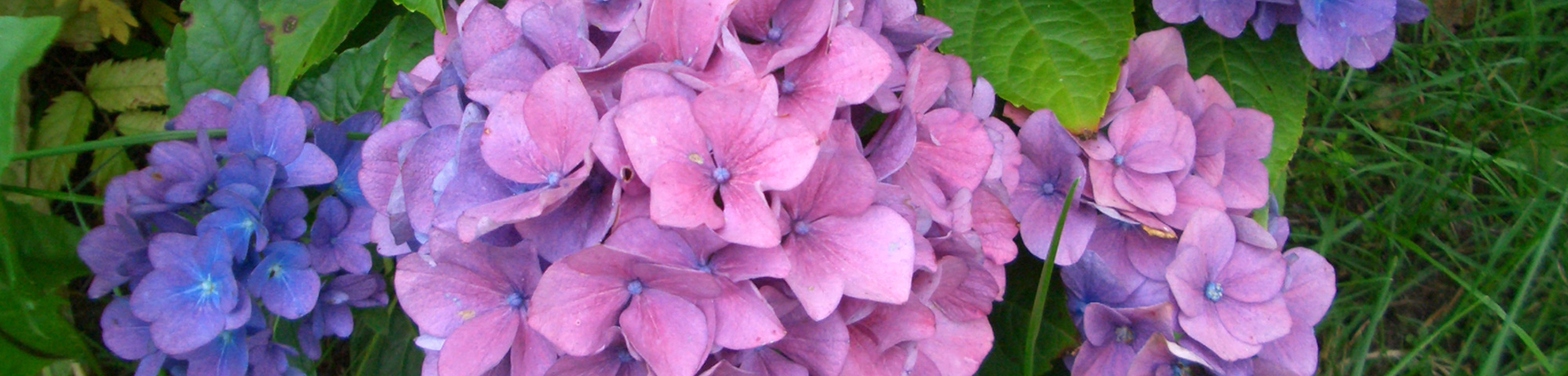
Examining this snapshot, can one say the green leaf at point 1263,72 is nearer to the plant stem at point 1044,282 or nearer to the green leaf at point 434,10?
the plant stem at point 1044,282

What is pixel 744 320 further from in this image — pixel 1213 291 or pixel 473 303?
pixel 1213 291

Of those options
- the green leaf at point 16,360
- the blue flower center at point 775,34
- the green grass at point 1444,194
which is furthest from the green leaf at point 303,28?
the green grass at point 1444,194

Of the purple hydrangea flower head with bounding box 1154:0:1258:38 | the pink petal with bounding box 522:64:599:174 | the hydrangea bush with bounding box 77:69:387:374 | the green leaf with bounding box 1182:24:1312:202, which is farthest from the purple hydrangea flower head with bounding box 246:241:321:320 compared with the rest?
the green leaf with bounding box 1182:24:1312:202

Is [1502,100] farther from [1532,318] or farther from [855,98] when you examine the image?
[855,98]

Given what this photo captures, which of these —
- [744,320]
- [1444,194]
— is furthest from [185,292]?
[1444,194]

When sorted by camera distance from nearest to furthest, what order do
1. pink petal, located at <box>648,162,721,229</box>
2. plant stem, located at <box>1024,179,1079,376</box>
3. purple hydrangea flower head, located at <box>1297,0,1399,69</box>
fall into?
pink petal, located at <box>648,162,721,229</box> < plant stem, located at <box>1024,179,1079,376</box> < purple hydrangea flower head, located at <box>1297,0,1399,69</box>

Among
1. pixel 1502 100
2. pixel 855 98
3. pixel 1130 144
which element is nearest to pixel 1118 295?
pixel 1130 144

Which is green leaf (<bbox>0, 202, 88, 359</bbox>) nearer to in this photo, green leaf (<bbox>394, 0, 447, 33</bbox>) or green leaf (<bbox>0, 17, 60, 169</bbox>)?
green leaf (<bbox>0, 17, 60, 169</bbox>)
